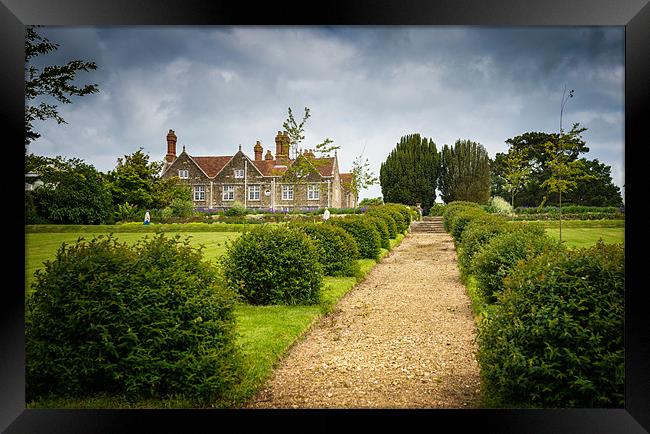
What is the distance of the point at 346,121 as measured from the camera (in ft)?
16.8

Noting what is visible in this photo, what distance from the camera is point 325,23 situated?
3.12 meters

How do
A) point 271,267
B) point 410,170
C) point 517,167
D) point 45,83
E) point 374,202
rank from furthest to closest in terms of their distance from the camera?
point 374,202, point 410,170, point 517,167, point 271,267, point 45,83

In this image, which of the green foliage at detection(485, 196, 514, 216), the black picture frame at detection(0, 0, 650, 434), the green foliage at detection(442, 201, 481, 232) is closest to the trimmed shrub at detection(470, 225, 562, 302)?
the black picture frame at detection(0, 0, 650, 434)

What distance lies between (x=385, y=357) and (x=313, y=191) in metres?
4.68

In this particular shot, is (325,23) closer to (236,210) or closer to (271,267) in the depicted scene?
(271,267)

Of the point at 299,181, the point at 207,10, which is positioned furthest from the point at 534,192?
the point at 207,10

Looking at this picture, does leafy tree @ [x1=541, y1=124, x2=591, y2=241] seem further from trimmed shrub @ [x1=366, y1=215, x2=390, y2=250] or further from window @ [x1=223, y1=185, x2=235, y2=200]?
window @ [x1=223, y1=185, x2=235, y2=200]

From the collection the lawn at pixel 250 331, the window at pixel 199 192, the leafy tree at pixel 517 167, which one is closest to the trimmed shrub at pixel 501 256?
the lawn at pixel 250 331

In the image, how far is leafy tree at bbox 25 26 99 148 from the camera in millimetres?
3840

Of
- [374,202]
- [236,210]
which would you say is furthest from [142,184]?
[374,202]

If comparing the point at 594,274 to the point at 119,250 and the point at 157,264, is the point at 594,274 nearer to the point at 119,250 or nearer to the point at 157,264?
the point at 157,264

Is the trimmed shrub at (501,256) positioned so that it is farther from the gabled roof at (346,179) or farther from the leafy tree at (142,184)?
the gabled roof at (346,179)

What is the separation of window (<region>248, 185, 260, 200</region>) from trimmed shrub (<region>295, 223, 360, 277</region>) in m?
1.11
